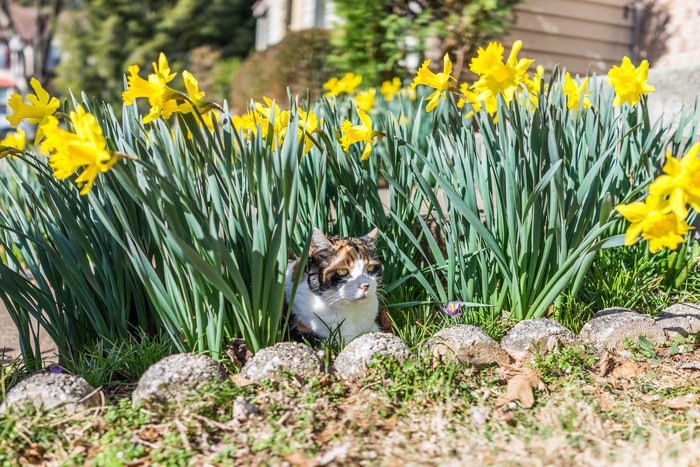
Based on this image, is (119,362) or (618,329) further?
(618,329)

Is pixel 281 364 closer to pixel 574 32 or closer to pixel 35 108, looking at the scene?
pixel 35 108

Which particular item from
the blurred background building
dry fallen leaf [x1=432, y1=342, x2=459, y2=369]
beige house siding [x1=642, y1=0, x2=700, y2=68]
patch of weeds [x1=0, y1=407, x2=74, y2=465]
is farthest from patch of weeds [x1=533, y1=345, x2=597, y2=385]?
the blurred background building

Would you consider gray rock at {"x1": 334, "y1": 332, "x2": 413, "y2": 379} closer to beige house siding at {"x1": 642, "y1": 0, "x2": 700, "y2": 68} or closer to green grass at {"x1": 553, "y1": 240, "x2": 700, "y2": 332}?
green grass at {"x1": 553, "y1": 240, "x2": 700, "y2": 332}

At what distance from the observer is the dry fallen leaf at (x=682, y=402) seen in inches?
75.1

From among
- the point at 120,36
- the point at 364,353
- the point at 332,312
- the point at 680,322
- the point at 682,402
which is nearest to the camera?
the point at 682,402

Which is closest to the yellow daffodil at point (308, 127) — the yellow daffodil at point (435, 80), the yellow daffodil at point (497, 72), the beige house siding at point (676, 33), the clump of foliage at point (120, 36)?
the yellow daffodil at point (435, 80)

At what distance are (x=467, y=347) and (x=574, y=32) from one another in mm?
6476

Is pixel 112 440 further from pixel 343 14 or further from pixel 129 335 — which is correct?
pixel 343 14

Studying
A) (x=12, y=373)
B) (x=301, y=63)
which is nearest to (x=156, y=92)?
(x=12, y=373)

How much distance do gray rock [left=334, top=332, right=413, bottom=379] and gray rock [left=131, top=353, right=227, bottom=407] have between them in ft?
1.31

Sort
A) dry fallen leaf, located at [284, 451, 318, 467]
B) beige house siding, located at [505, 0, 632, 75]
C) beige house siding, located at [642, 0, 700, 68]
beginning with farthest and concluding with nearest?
beige house siding, located at [505, 0, 632, 75] → beige house siding, located at [642, 0, 700, 68] → dry fallen leaf, located at [284, 451, 318, 467]

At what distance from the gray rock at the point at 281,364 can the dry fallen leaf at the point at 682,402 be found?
42.6 inches

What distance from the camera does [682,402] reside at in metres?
1.92

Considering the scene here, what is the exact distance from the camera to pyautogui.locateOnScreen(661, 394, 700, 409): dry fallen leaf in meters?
1.91
